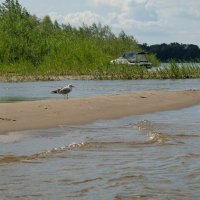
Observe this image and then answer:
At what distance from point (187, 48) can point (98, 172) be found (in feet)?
273

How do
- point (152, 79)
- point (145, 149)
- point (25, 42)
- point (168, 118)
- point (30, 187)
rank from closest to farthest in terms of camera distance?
point (30, 187)
point (145, 149)
point (168, 118)
point (152, 79)
point (25, 42)

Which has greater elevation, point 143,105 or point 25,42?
point 25,42

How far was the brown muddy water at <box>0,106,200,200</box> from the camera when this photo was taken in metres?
6.09

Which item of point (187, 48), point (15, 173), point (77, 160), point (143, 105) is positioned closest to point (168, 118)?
point (143, 105)

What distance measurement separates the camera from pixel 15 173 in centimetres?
699

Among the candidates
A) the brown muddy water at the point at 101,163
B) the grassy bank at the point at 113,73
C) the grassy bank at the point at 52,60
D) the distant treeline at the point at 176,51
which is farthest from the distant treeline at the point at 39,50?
the distant treeline at the point at 176,51

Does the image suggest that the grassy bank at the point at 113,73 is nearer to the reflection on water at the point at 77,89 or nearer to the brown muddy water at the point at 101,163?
the reflection on water at the point at 77,89

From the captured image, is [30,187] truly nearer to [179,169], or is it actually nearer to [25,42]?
[179,169]

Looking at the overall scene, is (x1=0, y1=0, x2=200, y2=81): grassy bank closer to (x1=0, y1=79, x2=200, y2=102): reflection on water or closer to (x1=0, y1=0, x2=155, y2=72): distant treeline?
(x1=0, y1=0, x2=155, y2=72): distant treeline

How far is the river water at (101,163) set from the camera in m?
6.10

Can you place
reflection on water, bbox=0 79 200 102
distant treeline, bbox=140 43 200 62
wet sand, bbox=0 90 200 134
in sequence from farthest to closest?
distant treeline, bbox=140 43 200 62 < reflection on water, bbox=0 79 200 102 < wet sand, bbox=0 90 200 134

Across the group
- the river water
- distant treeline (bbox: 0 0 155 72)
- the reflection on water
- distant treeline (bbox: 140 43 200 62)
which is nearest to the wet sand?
the river water

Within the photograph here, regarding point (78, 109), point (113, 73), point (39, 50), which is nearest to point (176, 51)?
point (39, 50)

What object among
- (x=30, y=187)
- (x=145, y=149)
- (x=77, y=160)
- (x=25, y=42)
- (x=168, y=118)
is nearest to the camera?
(x=30, y=187)
